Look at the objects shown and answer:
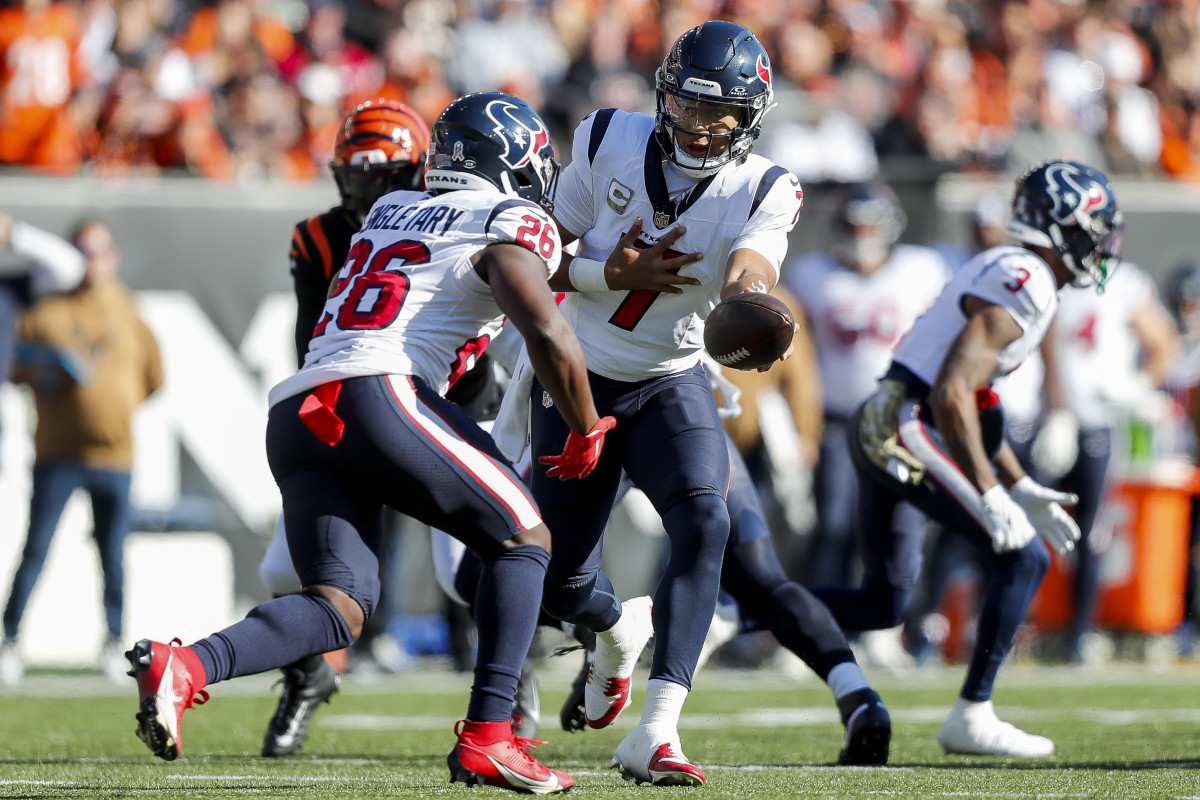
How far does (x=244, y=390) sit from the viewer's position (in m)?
8.30

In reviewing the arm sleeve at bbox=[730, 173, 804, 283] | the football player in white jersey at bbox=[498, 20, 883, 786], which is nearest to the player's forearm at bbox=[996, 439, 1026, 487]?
the football player in white jersey at bbox=[498, 20, 883, 786]

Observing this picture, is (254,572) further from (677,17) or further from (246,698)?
(677,17)

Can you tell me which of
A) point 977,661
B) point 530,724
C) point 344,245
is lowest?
point 530,724

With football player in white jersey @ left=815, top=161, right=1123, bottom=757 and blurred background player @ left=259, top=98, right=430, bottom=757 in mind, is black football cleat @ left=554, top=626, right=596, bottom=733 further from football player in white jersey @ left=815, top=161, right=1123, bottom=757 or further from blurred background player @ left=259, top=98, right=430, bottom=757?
football player in white jersey @ left=815, top=161, right=1123, bottom=757

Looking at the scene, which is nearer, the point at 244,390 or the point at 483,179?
the point at 483,179

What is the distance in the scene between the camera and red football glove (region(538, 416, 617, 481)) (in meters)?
3.77

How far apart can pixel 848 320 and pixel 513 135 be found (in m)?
4.49

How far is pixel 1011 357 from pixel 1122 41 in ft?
28.5

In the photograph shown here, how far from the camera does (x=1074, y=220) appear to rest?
203 inches

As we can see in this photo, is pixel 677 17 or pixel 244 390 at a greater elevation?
pixel 677 17

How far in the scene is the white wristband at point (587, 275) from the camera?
4199 millimetres

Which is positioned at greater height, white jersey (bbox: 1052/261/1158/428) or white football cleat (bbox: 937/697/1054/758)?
white jersey (bbox: 1052/261/1158/428)

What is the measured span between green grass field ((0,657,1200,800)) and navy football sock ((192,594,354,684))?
1.12 feet

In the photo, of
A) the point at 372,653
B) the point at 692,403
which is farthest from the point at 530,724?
the point at 372,653
